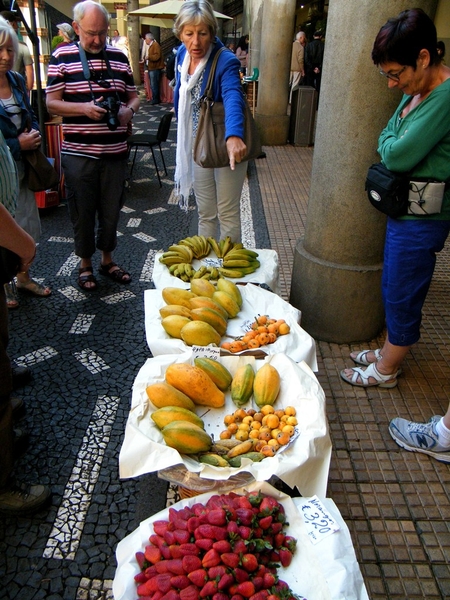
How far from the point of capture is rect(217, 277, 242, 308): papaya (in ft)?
9.18

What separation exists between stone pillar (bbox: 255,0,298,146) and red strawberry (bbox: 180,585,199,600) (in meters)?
9.48

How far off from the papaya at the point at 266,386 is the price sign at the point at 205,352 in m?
0.24

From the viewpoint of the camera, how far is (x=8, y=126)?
337 centimetres

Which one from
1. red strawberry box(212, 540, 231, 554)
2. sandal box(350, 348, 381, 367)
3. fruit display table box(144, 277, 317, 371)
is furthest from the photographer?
sandal box(350, 348, 381, 367)

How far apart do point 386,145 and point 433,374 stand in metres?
1.54

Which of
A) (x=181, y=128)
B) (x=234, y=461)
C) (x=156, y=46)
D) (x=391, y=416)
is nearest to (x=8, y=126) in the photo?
(x=181, y=128)

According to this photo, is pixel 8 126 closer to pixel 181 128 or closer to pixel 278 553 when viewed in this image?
pixel 181 128

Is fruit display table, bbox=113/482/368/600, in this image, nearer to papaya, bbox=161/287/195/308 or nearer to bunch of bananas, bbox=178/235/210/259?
papaya, bbox=161/287/195/308

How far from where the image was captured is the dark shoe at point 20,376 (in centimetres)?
299

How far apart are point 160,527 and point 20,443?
123cm

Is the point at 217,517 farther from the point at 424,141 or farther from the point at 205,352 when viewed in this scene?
the point at 424,141

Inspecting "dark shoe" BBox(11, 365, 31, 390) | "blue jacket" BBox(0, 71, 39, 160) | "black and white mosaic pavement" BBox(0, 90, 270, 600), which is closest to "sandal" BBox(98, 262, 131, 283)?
"black and white mosaic pavement" BBox(0, 90, 270, 600)

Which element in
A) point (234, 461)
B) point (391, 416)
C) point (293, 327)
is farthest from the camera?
point (391, 416)

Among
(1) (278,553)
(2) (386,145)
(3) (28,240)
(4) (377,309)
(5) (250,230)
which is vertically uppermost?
(2) (386,145)
